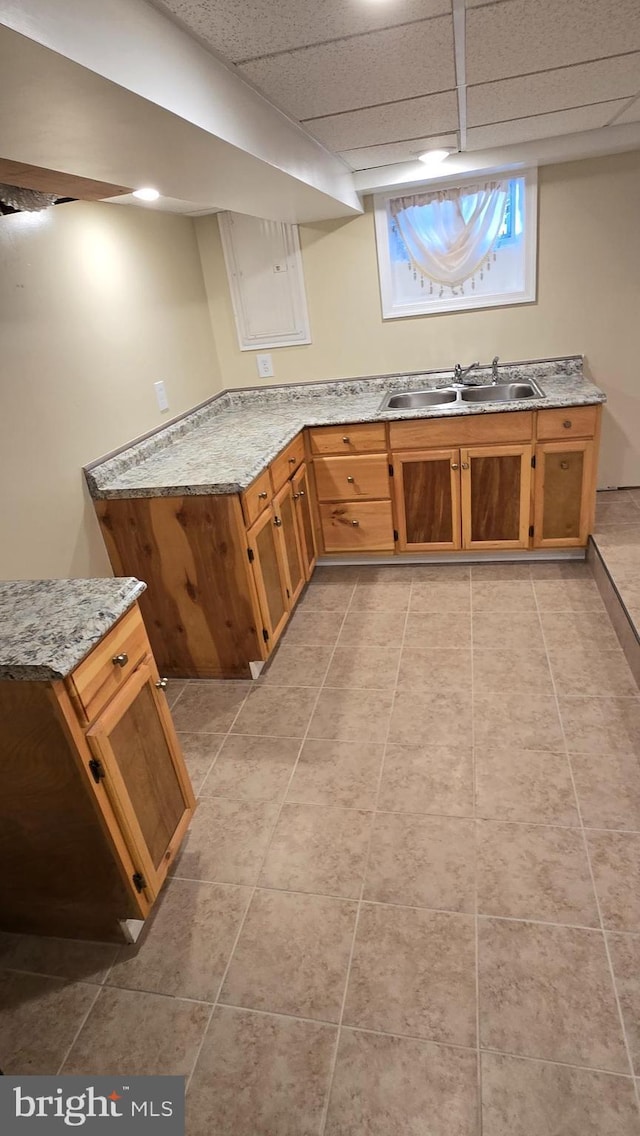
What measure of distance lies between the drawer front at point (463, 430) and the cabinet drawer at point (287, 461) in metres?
0.47

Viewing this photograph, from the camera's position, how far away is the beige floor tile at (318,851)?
5.66 feet

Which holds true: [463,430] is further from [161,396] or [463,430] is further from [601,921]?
[601,921]

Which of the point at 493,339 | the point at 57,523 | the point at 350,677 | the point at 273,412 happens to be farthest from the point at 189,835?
the point at 493,339

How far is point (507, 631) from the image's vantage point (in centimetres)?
277

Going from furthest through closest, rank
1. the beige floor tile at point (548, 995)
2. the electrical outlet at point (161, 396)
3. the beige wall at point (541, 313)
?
the beige wall at point (541, 313)
the electrical outlet at point (161, 396)
the beige floor tile at point (548, 995)

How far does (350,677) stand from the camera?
260cm

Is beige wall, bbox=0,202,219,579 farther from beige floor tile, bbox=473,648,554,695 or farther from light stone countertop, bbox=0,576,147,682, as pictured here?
beige floor tile, bbox=473,648,554,695

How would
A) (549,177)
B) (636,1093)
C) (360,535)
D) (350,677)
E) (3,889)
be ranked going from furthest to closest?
(360,535) < (549,177) < (350,677) < (3,889) < (636,1093)

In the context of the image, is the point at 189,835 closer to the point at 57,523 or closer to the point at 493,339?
the point at 57,523

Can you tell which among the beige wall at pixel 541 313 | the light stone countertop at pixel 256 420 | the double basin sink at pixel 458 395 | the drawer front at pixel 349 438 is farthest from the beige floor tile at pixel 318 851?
the beige wall at pixel 541 313

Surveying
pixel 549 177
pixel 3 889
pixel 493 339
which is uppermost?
pixel 549 177

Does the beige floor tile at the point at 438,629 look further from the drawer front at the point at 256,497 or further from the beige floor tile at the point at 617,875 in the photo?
the beige floor tile at the point at 617,875

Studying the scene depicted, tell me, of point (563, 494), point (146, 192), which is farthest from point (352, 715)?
point (146, 192)

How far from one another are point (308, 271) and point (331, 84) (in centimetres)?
192
